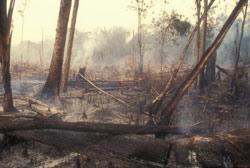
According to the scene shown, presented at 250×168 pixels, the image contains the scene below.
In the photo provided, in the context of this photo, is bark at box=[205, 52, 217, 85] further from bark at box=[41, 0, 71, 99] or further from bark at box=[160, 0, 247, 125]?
bark at box=[41, 0, 71, 99]

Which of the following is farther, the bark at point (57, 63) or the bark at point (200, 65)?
the bark at point (57, 63)

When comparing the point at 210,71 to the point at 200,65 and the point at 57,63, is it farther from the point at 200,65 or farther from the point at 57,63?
the point at 57,63

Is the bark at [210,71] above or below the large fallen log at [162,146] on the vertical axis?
above

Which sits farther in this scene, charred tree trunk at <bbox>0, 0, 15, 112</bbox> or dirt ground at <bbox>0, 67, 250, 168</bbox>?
charred tree trunk at <bbox>0, 0, 15, 112</bbox>

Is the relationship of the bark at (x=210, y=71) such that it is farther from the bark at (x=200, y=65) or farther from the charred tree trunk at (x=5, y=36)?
the charred tree trunk at (x=5, y=36)

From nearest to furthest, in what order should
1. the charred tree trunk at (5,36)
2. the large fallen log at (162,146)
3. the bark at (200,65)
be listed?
the large fallen log at (162,146) < the bark at (200,65) < the charred tree trunk at (5,36)

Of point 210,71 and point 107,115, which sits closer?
point 107,115

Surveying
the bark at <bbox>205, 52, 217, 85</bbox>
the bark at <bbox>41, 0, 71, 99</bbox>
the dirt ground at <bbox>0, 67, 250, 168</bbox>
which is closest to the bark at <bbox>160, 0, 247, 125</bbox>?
the dirt ground at <bbox>0, 67, 250, 168</bbox>

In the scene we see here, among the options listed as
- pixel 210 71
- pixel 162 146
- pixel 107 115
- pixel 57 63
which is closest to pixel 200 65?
pixel 162 146

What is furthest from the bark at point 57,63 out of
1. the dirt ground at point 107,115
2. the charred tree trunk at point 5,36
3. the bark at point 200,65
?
the bark at point 200,65

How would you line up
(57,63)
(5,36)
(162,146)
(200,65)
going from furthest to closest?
(57,63) → (5,36) → (200,65) → (162,146)

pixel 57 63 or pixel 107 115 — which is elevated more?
pixel 57 63

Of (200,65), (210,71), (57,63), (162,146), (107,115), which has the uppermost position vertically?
(210,71)

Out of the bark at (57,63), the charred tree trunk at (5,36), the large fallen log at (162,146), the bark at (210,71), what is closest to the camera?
the large fallen log at (162,146)
